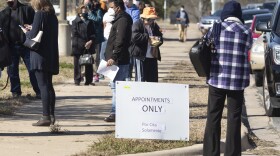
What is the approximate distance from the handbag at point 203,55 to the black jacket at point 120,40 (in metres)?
2.71

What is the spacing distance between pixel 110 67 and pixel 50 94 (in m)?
0.94

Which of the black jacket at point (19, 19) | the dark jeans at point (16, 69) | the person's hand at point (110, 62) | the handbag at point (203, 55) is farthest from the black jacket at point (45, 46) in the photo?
the dark jeans at point (16, 69)

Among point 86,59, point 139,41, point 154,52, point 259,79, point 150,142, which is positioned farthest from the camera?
point 259,79

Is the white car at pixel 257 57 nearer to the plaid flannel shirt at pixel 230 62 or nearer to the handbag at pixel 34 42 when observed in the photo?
the handbag at pixel 34 42

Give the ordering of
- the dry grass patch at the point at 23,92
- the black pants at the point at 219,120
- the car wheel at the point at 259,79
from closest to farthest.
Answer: the black pants at the point at 219,120
the dry grass patch at the point at 23,92
the car wheel at the point at 259,79

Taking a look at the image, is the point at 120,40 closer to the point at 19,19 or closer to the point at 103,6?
the point at 19,19

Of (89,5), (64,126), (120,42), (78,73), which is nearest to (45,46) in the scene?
(120,42)

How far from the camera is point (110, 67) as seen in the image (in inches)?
470

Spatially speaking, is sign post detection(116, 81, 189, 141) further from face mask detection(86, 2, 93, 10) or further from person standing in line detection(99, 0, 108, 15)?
person standing in line detection(99, 0, 108, 15)

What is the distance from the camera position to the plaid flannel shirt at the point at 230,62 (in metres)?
9.29

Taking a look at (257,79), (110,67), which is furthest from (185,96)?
(257,79)

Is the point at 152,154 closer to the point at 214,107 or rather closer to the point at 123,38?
the point at 214,107

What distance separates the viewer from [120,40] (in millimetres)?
11867

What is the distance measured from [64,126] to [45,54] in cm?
108
